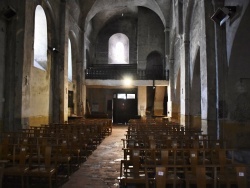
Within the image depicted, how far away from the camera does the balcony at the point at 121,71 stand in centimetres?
2517

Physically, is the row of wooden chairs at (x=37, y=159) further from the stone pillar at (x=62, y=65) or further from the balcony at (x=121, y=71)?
the balcony at (x=121, y=71)

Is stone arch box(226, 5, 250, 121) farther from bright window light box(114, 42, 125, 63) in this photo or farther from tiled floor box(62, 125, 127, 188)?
bright window light box(114, 42, 125, 63)

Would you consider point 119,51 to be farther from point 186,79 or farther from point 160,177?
point 160,177

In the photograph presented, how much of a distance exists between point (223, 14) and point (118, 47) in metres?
21.4

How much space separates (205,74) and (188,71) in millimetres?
4977

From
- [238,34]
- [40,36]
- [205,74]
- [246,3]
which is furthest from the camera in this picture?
[40,36]

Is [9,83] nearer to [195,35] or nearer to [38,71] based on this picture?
[38,71]

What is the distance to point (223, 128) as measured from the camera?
33.5 feet

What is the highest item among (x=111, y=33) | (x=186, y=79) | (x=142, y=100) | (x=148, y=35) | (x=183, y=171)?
(x=111, y=33)

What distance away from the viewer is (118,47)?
30.6 metres

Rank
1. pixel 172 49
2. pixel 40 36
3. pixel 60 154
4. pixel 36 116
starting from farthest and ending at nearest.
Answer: pixel 172 49
pixel 40 36
pixel 36 116
pixel 60 154

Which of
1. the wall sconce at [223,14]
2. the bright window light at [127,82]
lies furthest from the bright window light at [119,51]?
the wall sconce at [223,14]

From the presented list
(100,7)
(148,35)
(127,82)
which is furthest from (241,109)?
(148,35)

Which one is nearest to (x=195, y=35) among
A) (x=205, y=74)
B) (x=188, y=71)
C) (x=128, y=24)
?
(x=188, y=71)
